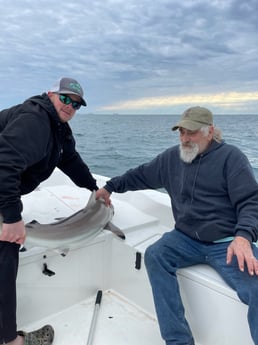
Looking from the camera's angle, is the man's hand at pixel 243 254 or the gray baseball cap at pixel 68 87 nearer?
the man's hand at pixel 243 254

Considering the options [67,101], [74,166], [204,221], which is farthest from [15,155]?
[204,221]

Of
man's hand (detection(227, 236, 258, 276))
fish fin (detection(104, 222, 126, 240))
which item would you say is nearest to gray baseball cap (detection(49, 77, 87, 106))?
fish fin (detection(104, 222, 126, 240))

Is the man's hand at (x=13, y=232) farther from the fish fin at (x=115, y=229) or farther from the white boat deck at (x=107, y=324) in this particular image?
the fish fin at (x=115, y=229)

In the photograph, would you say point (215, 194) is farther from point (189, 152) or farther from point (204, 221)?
point (189, 152)

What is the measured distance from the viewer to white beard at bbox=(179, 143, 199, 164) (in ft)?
8.93

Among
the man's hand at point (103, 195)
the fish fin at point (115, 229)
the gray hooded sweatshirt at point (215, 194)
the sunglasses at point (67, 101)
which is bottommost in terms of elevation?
the fish fin at point (115, 229)

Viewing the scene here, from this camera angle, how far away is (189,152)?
2.74 meters

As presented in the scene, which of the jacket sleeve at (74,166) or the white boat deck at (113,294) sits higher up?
the jacket sleeve at (74,166)

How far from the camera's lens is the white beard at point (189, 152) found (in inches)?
107

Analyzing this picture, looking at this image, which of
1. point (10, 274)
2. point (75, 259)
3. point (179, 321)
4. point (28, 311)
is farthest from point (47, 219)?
point (179, 321)

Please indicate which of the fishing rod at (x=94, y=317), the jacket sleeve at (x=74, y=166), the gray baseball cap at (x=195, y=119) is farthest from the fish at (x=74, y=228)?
the gray baseball cap at (x=195, y=119)

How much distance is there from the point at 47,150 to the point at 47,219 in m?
0.98

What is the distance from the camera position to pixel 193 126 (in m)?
2.69

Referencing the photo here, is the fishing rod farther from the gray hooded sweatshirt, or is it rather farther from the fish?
the gray hooded sweatshirt
